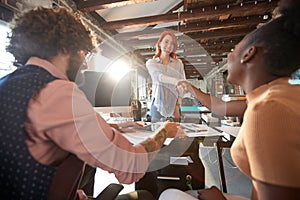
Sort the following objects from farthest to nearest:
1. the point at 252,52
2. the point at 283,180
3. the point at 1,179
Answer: the point at 252,52 < the point at 1,179 < the point at 283,180

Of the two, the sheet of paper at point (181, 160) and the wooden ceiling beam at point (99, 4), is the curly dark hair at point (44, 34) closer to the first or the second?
the sheet of paper at point (181, 160)

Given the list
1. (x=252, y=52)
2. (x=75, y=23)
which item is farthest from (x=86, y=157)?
(x=252, y=52)

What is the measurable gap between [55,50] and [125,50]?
4.87 meters

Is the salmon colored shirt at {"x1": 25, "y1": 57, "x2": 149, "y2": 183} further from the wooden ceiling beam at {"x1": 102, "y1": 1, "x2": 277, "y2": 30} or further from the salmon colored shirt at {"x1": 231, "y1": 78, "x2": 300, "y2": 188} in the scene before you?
the wooden ceiling beam at {"x1": 102, "y1": 1, "x2": 277, "y2": 30}

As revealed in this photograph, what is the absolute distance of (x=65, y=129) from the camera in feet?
1.93

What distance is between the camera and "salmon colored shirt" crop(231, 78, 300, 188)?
52cm

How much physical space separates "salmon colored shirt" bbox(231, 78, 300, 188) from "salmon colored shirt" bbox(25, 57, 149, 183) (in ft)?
1.32

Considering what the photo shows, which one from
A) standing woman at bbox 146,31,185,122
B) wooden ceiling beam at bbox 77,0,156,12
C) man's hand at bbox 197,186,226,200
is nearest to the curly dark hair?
man's hand at bbox 197,186,226,200

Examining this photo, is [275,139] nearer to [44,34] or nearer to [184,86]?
[44,34]

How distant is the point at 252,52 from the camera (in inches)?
28.8

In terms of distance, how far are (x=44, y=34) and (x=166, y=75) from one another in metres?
1.33

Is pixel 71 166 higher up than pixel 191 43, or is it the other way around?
pixel 191 43

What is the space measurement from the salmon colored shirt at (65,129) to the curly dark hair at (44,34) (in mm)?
67

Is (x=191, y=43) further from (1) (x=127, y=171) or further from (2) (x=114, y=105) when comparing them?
(1) (x=127, y=171)
